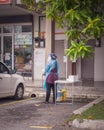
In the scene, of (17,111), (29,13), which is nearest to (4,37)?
(29,13)

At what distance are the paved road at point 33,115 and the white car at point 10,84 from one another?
0.39 metres

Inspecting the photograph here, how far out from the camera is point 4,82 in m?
15.3

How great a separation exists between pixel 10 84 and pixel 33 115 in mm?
3321

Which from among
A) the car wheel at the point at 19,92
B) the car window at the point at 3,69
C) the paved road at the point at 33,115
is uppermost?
the car window at the point at 3,69

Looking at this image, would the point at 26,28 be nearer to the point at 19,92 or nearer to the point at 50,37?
the point at 50,37

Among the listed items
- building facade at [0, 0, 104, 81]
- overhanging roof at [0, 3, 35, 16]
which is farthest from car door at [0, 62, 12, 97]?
building facade at [0, 0, 104, 81]

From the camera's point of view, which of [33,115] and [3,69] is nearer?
[33,115]

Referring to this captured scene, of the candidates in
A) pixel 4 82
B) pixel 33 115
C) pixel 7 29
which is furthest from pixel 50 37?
pixel 33 115

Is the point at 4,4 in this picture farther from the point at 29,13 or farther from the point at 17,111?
the point at 17,111

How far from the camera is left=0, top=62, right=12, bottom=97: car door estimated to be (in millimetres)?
15148

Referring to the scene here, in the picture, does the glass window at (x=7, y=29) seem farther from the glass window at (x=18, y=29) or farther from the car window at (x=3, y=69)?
the car window at (x=3, y=69)

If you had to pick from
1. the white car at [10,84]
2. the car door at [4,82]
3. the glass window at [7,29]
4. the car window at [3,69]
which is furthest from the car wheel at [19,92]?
the glass window at [7,29]

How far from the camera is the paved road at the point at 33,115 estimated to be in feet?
35.9

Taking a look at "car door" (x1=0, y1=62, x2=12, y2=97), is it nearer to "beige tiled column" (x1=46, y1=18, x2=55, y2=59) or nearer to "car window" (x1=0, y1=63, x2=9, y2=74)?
"car window" (x1=0, y1=63, x2=9, y2=74)
